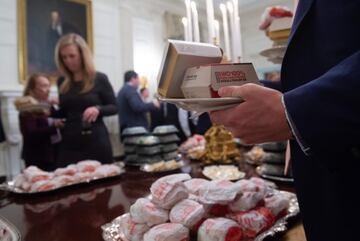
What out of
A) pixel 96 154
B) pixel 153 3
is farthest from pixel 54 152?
pixel 153 3

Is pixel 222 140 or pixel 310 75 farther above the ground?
pixel 310 75

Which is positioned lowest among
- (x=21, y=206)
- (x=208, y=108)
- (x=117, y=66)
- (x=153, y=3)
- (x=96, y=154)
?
(x=21, y=206)

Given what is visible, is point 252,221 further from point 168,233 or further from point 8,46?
point 8,46

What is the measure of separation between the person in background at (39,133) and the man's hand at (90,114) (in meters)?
0.44

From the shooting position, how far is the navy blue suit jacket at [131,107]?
101 inches

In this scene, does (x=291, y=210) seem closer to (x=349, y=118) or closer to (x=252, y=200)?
(x=252, y=200)

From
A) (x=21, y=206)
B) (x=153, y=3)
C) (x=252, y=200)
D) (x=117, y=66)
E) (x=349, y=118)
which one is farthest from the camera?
(x=153, y=3)

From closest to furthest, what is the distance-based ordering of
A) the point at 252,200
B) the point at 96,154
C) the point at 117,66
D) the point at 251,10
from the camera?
the point at 252,200, the point at 96,154, the point at 117,66, the point at 251,10

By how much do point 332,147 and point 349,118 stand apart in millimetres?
38

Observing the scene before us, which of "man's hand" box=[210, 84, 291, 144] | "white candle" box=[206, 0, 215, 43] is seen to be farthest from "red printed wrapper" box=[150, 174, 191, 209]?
"white candle" box=[206, 0, 215, 43]

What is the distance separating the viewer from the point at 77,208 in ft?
2.47

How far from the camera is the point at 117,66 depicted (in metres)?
4.16

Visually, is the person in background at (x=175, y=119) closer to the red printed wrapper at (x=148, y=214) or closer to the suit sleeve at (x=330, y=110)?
the red printed wrapper at (x=148, y=214)

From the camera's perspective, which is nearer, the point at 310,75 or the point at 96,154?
the point at 310,75
